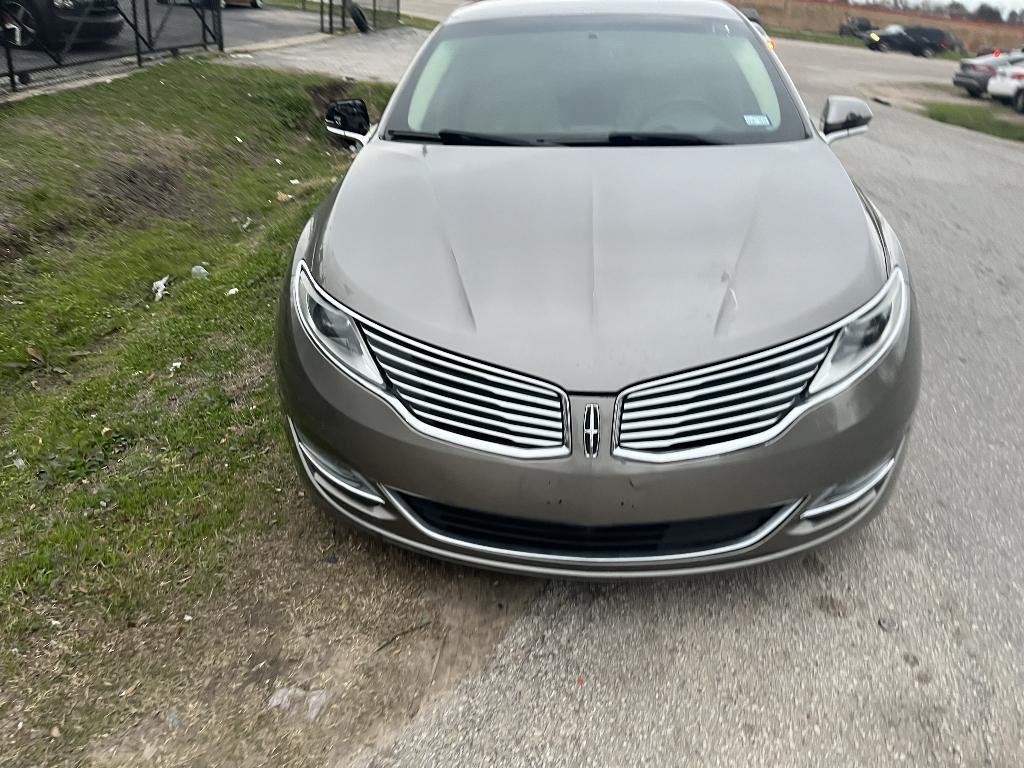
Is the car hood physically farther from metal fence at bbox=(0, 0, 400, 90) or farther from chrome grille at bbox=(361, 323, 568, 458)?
metal fence at bbox=(0, 0, 400, 90)

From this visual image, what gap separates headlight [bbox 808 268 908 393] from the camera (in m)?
2.28

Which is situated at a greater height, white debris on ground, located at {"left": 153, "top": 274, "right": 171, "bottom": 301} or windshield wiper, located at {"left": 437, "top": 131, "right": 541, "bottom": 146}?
windshield wiper, located at {"left": 437, "top": 131, "right": 541, "bottom": 146}

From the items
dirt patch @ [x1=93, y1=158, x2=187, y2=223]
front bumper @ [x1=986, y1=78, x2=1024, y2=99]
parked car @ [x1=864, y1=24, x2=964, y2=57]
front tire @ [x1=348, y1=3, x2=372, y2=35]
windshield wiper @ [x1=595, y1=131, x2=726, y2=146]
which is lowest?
parked car @ [x1=864, y1=24, x2=964, y2=57]

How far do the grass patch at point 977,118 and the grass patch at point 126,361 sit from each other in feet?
35.9

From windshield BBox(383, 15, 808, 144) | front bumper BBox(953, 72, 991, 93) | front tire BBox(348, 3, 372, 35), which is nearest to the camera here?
windshield BBox(383, 15, 808, 144)

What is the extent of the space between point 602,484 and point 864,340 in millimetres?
842

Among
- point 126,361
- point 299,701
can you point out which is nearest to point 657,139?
point 299,701

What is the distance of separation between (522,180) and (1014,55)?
22.4m

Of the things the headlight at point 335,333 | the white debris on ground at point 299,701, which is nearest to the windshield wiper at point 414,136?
the headlight at point 335,333

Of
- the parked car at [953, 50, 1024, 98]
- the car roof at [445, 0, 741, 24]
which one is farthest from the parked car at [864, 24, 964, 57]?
the car roof at [445, 0, 741, 24]

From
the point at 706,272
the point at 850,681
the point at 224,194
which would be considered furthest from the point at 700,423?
the point at 224,194

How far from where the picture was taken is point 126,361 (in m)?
4.11

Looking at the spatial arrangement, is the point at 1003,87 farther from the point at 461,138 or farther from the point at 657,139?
the point at 461,138

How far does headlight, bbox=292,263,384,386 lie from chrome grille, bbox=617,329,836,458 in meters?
0.69
